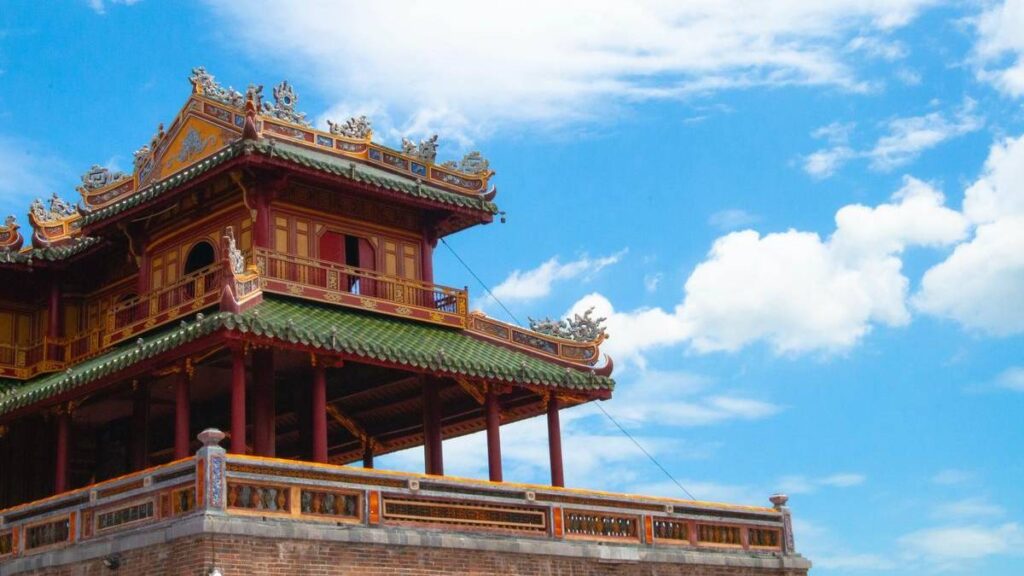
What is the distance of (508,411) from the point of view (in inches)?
1336

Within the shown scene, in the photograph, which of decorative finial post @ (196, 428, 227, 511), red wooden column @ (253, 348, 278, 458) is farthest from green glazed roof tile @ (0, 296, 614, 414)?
decorative finial post @ (196, 428, 227, 511)

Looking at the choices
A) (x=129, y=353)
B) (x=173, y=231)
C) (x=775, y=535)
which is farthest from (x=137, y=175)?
(x=775, y=535)

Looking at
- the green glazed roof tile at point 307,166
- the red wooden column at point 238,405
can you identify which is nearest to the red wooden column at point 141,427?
the green glazed roof tile at point 307,166

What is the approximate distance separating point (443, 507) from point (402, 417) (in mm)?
10503

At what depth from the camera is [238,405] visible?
86.9ft

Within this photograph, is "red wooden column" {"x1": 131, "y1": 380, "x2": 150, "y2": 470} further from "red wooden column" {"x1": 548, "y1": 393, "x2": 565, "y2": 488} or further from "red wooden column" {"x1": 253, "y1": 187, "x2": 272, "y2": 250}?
"red wooden column" {"x1": 548, "y1": 393, "x2": 565, "y2": 488}

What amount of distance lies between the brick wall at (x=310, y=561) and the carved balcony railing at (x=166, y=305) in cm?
639

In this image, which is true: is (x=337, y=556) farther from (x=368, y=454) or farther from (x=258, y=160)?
(x=368, y=454)

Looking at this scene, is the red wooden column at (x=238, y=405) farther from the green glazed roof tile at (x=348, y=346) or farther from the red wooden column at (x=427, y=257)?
the red wooden column at (x=427, y=257)

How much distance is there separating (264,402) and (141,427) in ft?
18.2

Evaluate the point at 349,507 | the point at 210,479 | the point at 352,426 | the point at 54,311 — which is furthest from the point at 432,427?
the point at 54,311

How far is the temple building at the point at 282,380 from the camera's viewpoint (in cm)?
2388

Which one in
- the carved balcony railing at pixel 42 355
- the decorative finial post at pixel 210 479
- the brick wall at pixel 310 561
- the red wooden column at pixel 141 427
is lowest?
the brick wall at pixel 310 561

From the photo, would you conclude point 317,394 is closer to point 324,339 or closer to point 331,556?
point 324,339
